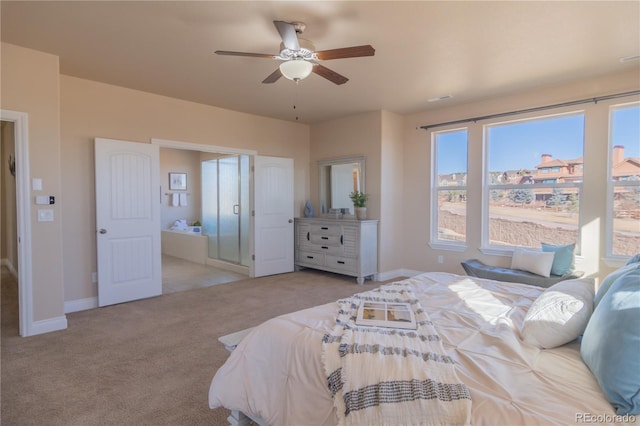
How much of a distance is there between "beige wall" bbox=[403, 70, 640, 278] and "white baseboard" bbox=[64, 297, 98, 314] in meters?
4.44

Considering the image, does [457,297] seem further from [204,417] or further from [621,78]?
[621,78]

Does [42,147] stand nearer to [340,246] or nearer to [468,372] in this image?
[340,246]

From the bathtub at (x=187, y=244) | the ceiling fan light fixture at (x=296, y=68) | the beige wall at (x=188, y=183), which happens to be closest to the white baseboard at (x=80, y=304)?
the bathtub at (x=187, y=244)

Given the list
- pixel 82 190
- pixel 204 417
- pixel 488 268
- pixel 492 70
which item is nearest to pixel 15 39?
pixel 82 190

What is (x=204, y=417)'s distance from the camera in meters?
1.94

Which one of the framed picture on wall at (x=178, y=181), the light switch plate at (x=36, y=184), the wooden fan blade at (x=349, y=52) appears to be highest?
the wooden fan blade at (x=349, y=52)

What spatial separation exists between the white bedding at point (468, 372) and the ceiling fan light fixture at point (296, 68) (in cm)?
179

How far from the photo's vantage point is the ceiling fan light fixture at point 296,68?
8.38 feet

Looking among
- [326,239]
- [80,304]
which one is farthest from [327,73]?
[80,304]

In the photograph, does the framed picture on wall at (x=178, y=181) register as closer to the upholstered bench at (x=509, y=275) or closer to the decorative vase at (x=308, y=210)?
the decorative vase at (x=308, y=210)

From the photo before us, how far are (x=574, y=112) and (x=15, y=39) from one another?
19.0 ft

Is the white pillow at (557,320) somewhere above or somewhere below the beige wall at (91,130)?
below

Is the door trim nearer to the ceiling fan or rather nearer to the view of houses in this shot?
the ceiling fan

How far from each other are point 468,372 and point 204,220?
6.65 m
